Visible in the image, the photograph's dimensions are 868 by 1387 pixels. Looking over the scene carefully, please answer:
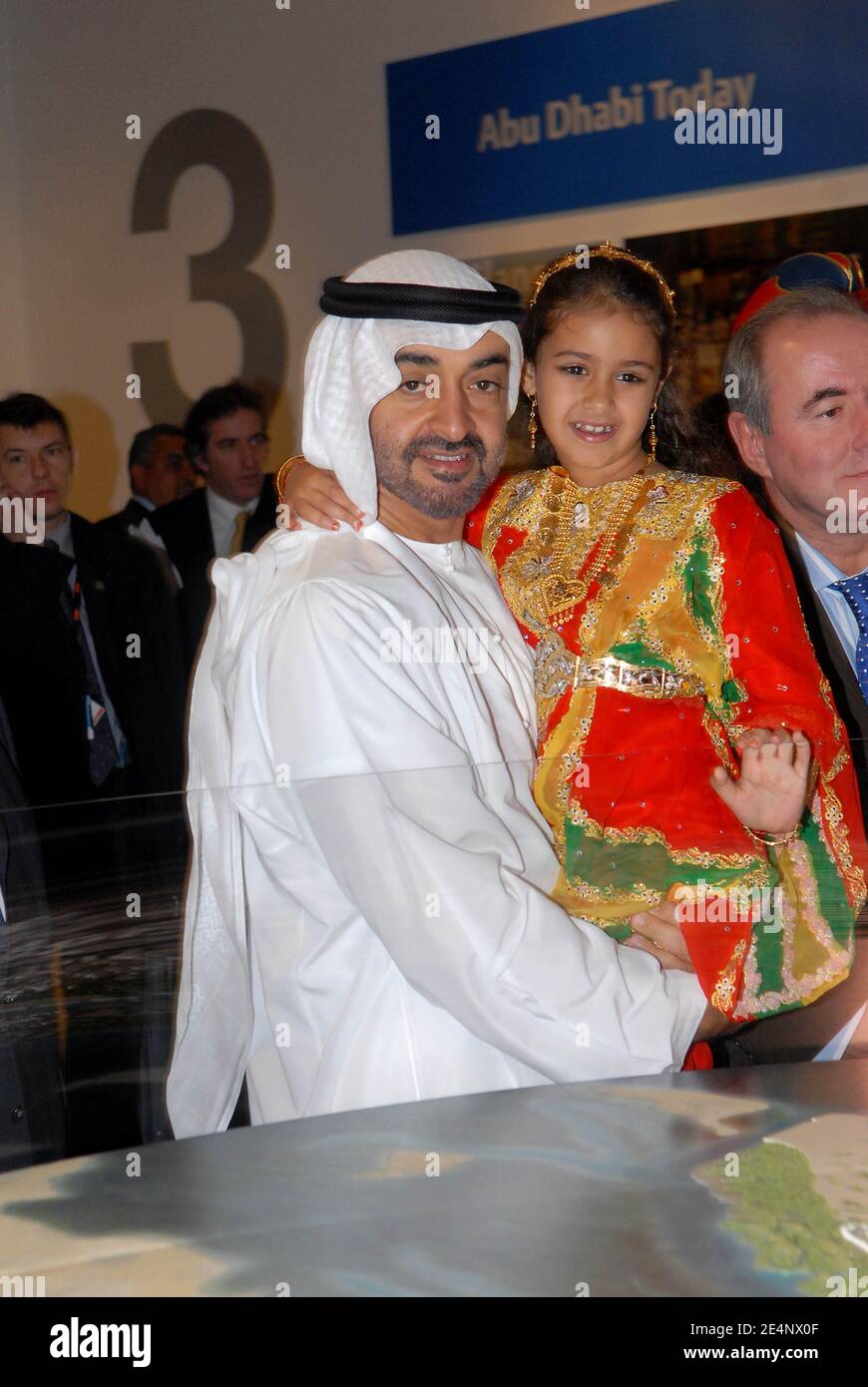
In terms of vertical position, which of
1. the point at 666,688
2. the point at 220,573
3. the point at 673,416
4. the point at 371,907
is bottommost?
the point at 371,907

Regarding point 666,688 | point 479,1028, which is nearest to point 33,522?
point 666,688

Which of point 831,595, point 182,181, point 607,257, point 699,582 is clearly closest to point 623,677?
point 699,582

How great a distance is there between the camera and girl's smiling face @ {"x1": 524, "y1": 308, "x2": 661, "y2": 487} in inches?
94.5

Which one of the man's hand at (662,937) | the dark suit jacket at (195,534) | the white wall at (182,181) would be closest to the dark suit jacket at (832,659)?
the man's hand at (662,937)

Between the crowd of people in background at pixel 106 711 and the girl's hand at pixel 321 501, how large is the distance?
47cm

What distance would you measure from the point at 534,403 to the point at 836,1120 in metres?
1.36

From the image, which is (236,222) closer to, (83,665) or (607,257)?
(83,665)

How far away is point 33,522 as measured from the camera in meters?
4.16

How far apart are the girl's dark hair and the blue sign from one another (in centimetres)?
320

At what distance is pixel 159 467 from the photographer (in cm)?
628

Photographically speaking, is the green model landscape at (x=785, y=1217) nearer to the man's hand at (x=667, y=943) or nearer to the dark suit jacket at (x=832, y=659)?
the man's hand at (x=667, y=943)

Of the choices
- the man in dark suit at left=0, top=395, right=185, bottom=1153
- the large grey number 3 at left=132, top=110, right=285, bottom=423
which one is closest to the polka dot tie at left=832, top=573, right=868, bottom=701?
the man in dark suit at left=0, top=395, right=185, bottom=1153

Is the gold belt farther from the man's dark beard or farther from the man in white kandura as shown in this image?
the man's dark beard
